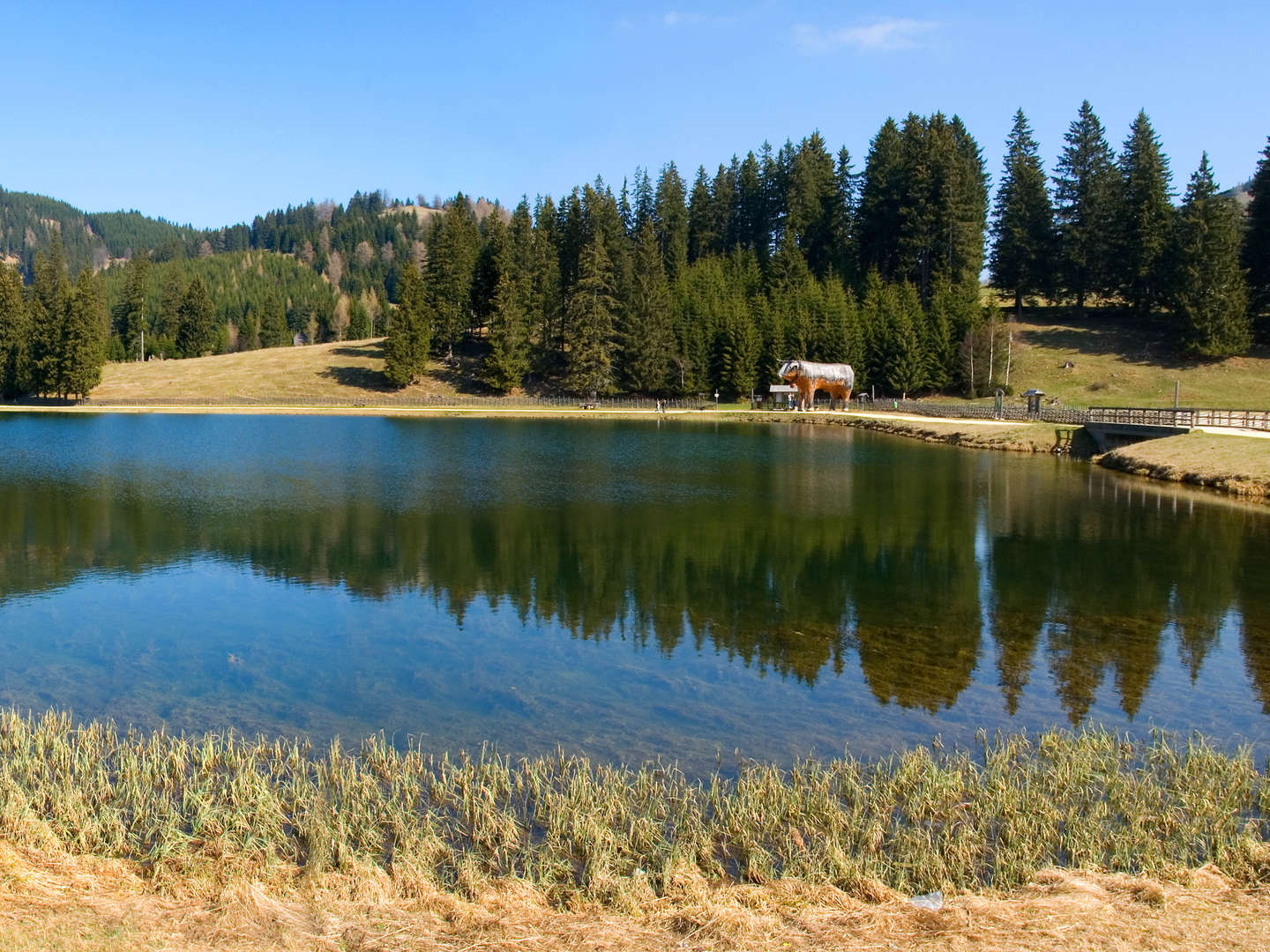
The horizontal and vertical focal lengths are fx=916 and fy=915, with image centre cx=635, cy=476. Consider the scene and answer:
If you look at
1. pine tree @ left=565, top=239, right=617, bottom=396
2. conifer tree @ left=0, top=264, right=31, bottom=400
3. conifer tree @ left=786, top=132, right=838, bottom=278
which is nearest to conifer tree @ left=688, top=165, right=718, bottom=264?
conifer tree @ left=786, top=132, right=838, bottom=278

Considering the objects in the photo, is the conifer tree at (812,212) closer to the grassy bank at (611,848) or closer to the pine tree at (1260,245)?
the pine tree at (1260,245)

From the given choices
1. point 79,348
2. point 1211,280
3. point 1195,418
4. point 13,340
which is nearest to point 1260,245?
point 1211,280

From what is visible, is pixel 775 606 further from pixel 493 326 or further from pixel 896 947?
pixel 493 326

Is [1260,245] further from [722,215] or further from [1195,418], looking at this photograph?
[722,215]

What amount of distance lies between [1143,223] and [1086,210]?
6.61 meters

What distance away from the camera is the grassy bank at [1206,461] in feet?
116

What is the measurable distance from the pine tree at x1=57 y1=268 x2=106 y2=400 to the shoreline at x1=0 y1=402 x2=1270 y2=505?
353 centimetres

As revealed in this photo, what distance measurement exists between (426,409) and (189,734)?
68.7 metres

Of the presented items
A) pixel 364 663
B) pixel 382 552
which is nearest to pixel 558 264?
pixel 382 552

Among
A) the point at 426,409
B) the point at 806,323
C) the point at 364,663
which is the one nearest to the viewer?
the point at 364,663

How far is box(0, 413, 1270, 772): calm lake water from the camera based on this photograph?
42.3ft

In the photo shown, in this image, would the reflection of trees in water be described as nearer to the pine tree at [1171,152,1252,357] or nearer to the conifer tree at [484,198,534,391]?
the pine tree at [1171,152,1252,357]

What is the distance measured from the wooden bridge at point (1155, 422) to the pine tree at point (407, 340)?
192 ft

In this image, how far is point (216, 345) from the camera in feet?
411
